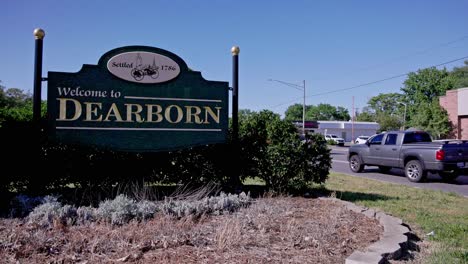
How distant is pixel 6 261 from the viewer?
11.9ft

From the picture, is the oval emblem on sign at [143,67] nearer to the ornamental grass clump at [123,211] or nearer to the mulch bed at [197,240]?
the ornamental grass clump at [123,211]

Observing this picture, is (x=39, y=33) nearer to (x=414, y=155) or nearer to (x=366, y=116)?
(x=414, y=155)

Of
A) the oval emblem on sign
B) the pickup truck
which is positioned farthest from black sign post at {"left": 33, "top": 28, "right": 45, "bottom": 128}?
the pickup truck

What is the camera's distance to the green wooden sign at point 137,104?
6.58 m

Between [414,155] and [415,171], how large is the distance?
0.53 m

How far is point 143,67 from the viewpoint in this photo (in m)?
7.02

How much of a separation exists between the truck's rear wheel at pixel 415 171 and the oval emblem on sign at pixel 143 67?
919 centimetres

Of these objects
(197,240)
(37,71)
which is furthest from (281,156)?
(37,71)

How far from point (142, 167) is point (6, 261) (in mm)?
3815

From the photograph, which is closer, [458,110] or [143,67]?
[143,67]

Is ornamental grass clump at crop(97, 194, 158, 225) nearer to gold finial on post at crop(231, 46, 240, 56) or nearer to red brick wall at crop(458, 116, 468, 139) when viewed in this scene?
gold finial on post at crop(231, 46, 240, 56)

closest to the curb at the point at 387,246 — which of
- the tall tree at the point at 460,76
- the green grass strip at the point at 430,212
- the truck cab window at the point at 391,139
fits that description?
the green grass strip at the point at 430,212

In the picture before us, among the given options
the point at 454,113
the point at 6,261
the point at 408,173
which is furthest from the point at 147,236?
the point at 454,113

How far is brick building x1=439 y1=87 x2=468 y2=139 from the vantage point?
32594 mm
